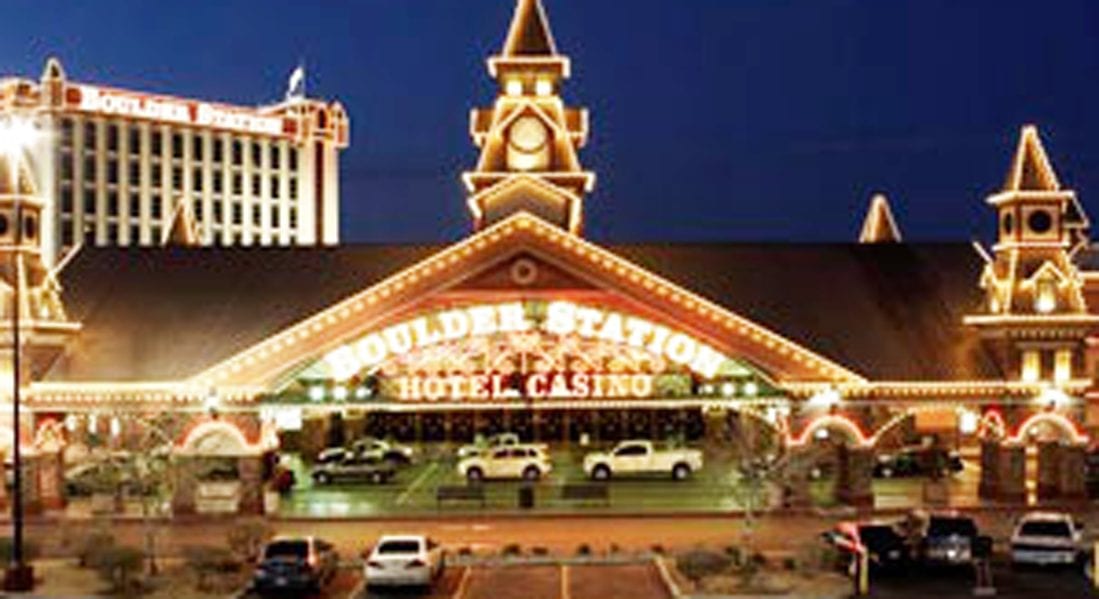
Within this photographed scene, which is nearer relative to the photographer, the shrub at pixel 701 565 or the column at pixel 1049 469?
the shrub at pixel 701 565

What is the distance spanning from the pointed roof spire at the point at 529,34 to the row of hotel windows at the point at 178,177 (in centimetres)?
8393

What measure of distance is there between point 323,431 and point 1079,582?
4133 centimetres

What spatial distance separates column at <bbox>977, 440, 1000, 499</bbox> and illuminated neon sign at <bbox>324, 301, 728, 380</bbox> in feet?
29.6

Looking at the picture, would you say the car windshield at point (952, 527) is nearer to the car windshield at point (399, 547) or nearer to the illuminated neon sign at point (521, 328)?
the car windshield at point (399, 547)

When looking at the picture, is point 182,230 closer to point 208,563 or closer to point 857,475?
point 857,475

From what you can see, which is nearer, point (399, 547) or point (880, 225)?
point (399, 547)

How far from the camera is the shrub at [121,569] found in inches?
1479

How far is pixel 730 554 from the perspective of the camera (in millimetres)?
40812

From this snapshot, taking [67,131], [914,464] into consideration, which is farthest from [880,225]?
[67,131]

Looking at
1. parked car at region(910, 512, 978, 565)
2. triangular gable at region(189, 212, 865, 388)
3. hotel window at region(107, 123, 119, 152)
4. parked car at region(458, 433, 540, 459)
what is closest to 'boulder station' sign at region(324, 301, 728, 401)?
triangular gable at region(189, 212, 865, 388)

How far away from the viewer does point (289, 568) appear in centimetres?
3694

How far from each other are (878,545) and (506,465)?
2393cm

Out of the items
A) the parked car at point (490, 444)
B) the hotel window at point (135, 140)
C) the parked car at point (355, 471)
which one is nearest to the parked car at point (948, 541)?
the parked car at point (490, 444)

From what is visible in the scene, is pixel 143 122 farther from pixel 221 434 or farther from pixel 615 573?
pixel 615 573
